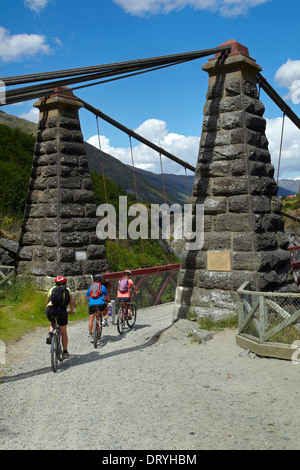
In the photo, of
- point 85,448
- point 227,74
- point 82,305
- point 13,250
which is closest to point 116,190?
point 13,250

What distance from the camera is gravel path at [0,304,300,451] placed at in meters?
4.12

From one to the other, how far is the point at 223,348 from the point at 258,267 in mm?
1711

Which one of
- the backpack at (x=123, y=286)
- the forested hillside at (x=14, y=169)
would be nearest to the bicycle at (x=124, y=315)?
the backpack at (x=123, y=286)

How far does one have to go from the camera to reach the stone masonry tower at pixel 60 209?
11.1 m

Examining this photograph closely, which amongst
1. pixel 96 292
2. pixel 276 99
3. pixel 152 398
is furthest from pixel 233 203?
pixel 152 398

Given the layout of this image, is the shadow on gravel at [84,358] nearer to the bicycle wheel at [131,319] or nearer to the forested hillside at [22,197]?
the bicycle wheel at [131,319]

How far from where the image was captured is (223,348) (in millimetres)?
7199

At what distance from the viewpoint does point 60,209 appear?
437 inches

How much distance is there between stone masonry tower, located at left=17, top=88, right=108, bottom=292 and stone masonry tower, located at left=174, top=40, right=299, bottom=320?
3314 millimetres

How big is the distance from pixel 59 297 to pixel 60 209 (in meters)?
4.69

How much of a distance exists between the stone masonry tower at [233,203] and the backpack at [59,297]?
2924 millimetres

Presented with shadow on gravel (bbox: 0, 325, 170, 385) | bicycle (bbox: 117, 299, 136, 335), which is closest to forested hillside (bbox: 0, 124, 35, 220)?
bicycle (bbox: 117, 299, 136, 335)

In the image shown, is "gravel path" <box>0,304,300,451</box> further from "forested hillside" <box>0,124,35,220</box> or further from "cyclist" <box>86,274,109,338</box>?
"forested hillside" <box>0,124,35,220</box>

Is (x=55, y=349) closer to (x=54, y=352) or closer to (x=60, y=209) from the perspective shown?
(x=54, y=352)
